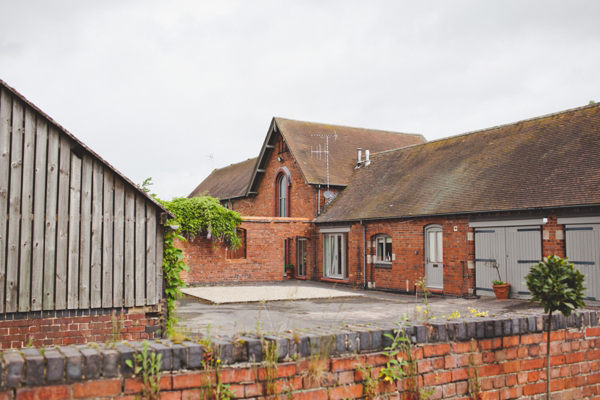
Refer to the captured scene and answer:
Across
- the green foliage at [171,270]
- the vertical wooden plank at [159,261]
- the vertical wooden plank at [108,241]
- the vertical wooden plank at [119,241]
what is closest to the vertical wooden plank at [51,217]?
the vertical wooden plank at [108,241]

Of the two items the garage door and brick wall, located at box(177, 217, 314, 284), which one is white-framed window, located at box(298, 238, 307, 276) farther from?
the garage door

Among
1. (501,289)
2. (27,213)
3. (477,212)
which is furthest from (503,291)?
(27,213)

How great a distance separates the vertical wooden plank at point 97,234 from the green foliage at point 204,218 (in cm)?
1586

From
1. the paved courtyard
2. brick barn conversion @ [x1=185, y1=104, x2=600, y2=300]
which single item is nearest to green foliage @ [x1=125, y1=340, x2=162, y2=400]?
the paved courtyard

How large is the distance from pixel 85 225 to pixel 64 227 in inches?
12.0

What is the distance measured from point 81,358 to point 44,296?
18.5 ft

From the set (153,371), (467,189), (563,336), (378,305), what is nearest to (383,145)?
(467,189)

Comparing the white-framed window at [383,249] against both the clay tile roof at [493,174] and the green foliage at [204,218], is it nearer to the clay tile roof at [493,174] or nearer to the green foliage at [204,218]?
the clay tile roof at [493,174]

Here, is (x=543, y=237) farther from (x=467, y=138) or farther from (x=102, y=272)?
(x=102, y=272)

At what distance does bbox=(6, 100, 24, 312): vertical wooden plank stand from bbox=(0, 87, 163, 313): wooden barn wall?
0.01 meters

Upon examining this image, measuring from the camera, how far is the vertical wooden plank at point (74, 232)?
8.31m

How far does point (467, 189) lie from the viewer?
19.5 m

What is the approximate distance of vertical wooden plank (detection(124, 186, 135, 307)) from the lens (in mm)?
8656

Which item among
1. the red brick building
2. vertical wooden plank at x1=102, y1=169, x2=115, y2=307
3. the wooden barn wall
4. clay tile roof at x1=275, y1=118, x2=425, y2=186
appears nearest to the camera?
the wooden barn wall
